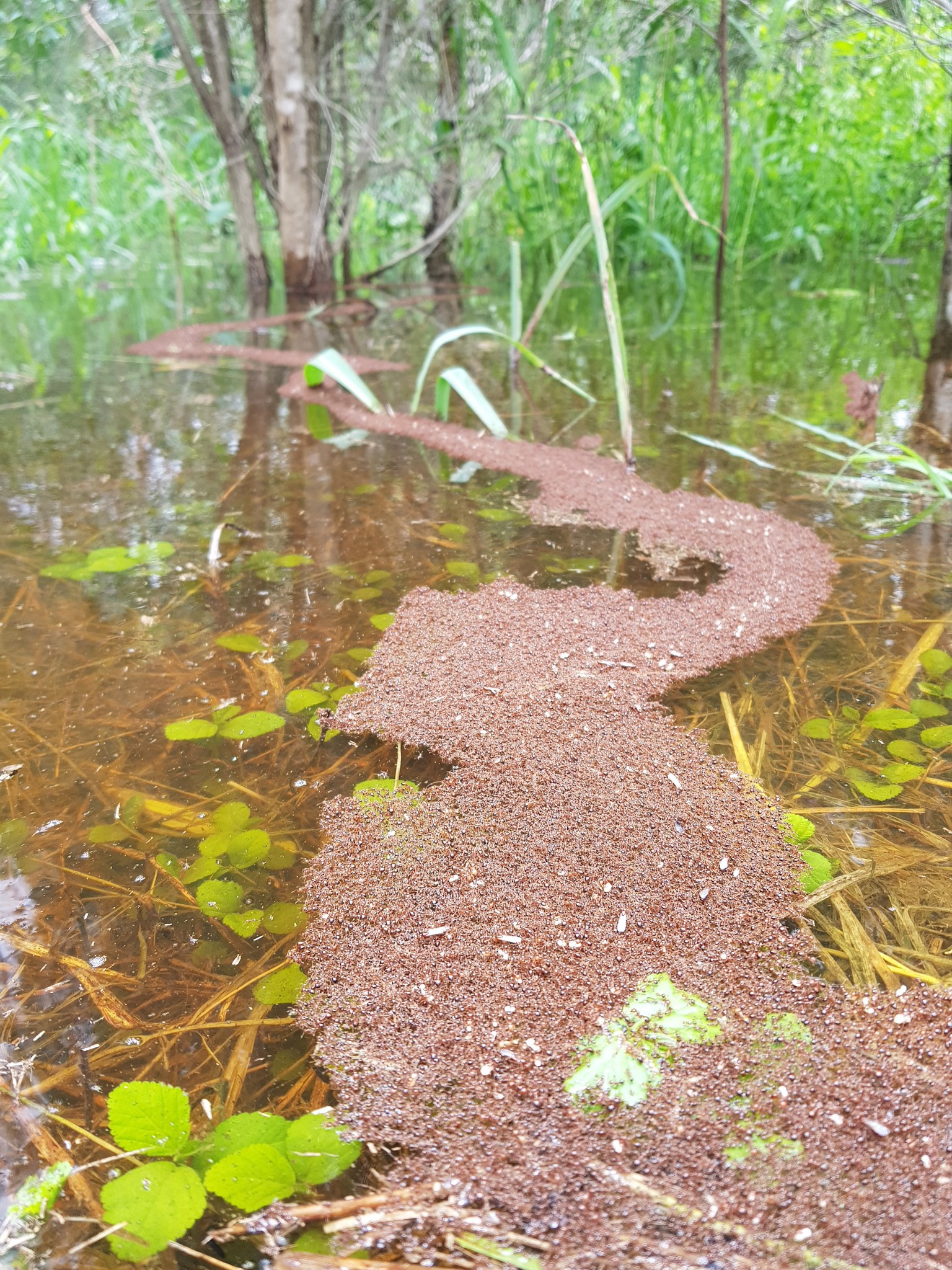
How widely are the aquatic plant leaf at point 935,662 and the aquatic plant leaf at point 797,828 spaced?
352 millimetres

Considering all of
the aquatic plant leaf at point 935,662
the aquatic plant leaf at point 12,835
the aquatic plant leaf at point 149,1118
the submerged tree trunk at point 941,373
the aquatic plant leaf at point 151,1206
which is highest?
the submerged tree trunk at point 941,373

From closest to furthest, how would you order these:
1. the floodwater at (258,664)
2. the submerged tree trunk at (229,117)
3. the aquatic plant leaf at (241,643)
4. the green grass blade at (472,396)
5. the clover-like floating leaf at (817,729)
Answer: the floodwater at (258,664), the clover-like floating leaf at (817,729), the aquatic plant leaf at (241,643), the green grass blade at (472,396), the submerged tree trunk at (229,117)

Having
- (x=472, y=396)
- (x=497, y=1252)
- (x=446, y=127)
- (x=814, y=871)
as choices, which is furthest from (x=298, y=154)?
(x=497, y=1252)

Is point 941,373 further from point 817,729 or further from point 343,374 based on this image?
point 817,729

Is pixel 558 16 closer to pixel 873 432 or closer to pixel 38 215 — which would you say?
pixel 873 432

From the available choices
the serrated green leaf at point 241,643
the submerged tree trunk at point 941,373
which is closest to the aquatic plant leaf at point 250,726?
the serrated green leaf at point 241,643

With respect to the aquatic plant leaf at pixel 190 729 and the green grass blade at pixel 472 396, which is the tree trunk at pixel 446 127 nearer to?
the green grass blade at pixel 472 396

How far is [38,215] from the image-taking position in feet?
17.2

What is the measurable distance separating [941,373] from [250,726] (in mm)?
2277

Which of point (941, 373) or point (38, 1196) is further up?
point (941, 373)

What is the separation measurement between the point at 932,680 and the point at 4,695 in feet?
3.91

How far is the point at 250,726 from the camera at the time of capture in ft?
3.48

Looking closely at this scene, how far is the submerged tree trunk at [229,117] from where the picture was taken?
3453mm

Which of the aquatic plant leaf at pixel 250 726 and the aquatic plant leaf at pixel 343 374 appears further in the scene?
the aquatic plant leaf at pixel 343 374
